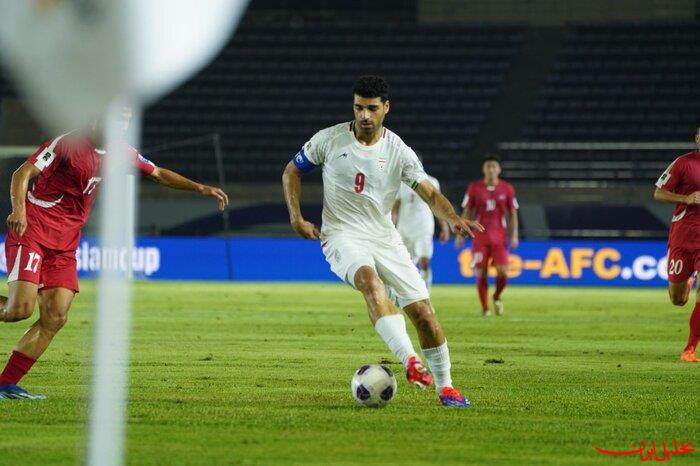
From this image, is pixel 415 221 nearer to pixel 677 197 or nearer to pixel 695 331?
pixel 695 331

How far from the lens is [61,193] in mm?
8531

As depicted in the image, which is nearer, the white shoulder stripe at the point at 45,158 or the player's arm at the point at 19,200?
the player's arm at the point at 19,200

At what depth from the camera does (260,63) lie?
141 ft

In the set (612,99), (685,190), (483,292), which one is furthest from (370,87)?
(612,99)

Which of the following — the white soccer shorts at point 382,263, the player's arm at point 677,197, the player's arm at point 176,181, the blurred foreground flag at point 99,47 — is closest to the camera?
the blurred foreground flag at point 99,47

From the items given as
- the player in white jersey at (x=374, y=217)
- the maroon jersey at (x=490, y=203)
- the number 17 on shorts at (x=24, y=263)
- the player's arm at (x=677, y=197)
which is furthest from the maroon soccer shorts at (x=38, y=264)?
the maroon jersey at (x=490, y=203)

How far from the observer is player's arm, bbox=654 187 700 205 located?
11742mm

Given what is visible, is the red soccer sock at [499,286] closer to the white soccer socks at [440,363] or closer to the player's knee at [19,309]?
the white soccer socks at [440,363]

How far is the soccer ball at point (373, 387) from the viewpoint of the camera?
26.2 ft

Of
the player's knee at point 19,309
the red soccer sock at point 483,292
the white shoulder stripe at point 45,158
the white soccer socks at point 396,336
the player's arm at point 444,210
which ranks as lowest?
the red soccer sock at point 483,292

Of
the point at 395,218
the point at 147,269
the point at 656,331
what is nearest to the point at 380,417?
the point at 656,331

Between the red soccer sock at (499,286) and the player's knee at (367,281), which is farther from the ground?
the player's knee at (367,281)

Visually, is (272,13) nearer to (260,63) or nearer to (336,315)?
(260,63)

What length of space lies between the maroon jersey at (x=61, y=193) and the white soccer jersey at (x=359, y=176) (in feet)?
4.03
